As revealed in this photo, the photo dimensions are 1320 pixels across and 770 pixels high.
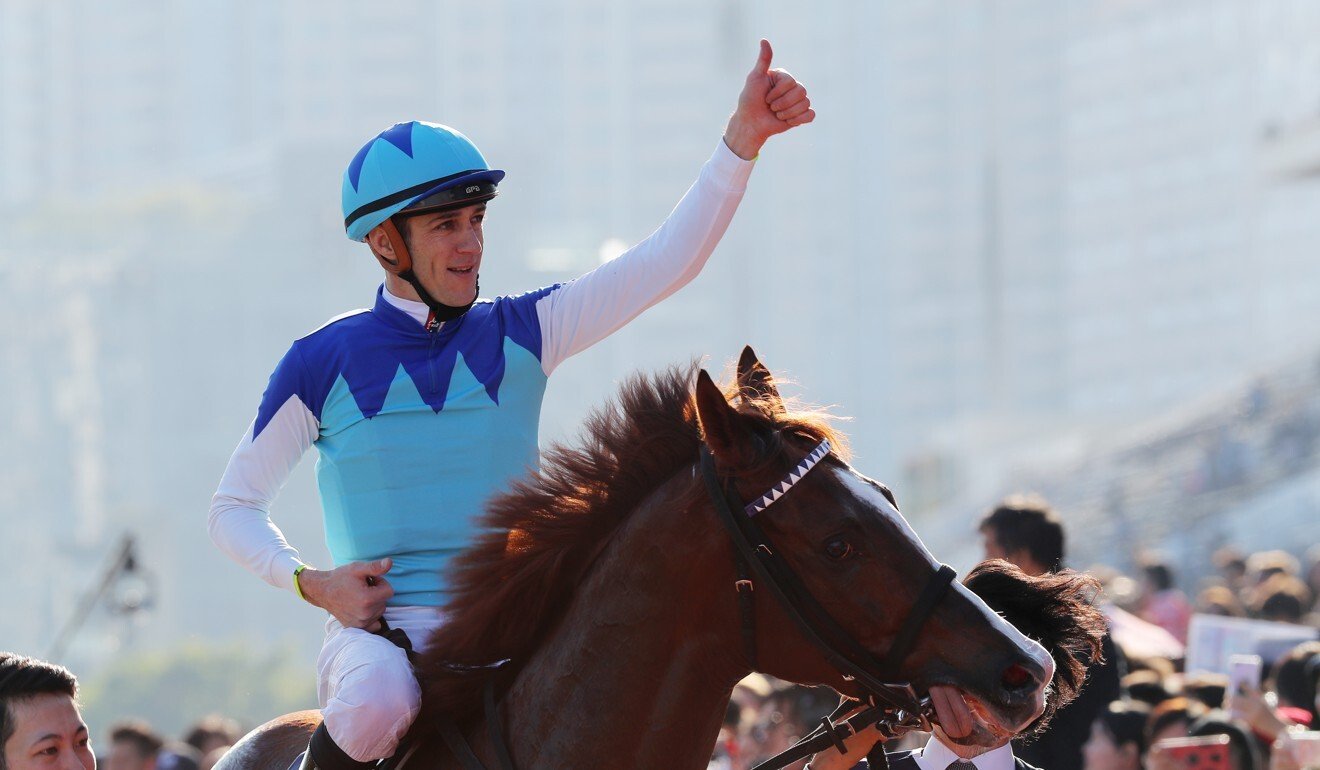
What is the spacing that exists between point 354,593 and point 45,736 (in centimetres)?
122

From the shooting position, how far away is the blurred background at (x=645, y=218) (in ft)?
319

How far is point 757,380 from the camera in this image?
3650mm

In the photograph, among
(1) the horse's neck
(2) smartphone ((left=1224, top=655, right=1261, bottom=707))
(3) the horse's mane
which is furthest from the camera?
(2) smartphone ((left=1224, top=655, right=1261, bottom=707))

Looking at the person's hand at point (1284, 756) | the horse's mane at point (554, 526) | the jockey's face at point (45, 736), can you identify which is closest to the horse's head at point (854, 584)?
the horse's mane at point (554, 526)

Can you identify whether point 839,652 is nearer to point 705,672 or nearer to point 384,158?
point 705,672

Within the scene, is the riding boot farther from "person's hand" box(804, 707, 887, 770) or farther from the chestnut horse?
"person's hand" box(804, 707, 887, 770)

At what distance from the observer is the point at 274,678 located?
6938cm

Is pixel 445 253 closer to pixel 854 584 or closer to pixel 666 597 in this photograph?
pixel 666 597

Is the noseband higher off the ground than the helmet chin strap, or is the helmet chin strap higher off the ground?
the helmet chin strap

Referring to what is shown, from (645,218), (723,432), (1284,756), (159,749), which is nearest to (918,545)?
(723,432)

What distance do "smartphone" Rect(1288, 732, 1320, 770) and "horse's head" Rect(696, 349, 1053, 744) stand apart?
264 centimetres

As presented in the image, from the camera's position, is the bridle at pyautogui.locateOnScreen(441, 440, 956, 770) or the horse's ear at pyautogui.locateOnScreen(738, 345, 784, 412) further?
the horse's ear at pyautogui.locateOnScreen(738, 345, 784, 412)

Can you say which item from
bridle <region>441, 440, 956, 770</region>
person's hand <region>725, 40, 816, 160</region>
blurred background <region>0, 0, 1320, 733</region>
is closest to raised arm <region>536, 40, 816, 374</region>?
person's hand <region>725, 40, 816, 160</region>

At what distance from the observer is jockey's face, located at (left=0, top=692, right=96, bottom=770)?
4508 millimetres
